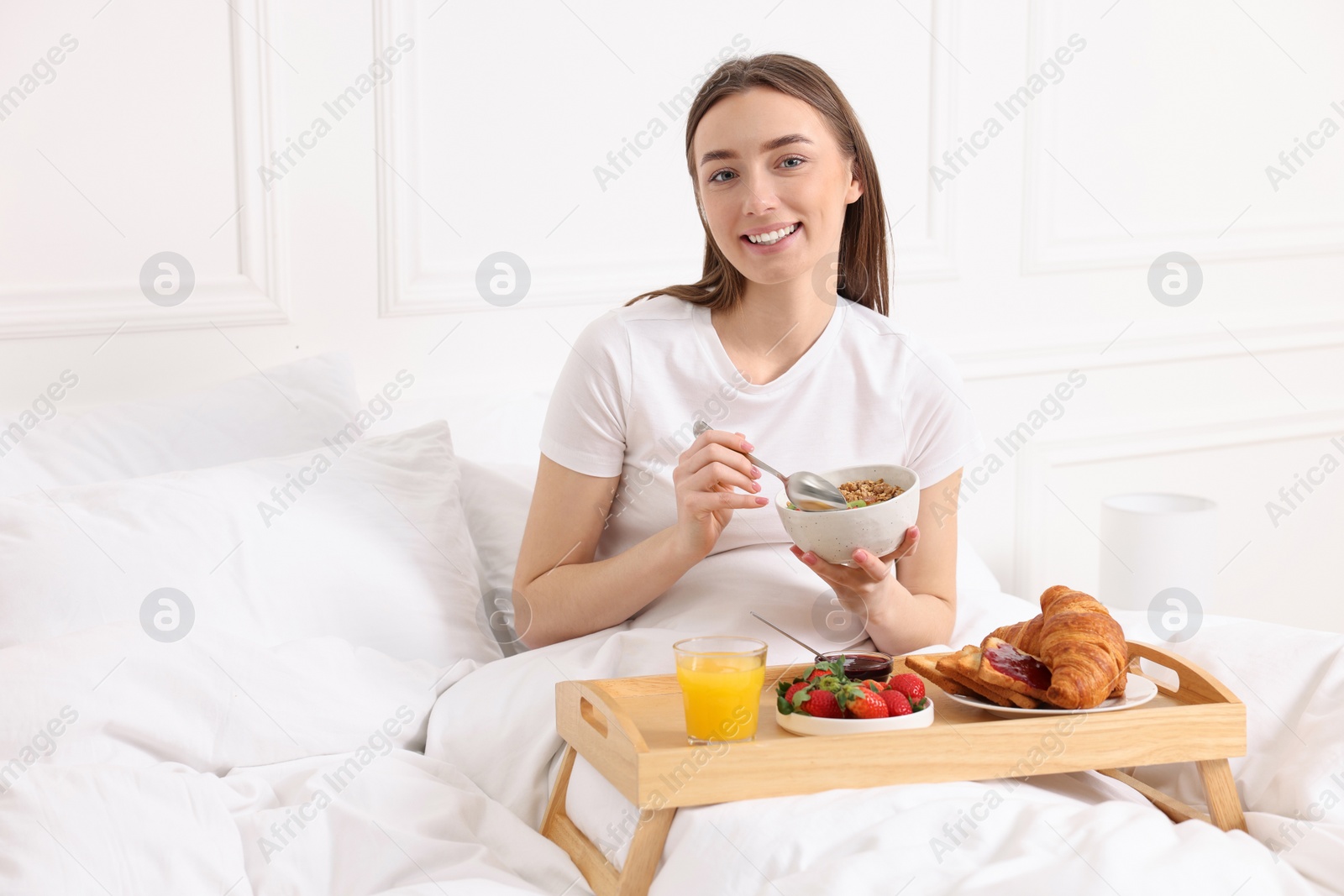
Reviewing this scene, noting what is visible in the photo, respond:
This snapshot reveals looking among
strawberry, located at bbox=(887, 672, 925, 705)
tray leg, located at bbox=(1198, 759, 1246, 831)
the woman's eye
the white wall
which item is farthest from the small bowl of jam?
the white wall

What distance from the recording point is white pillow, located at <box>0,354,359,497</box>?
1.67 meters

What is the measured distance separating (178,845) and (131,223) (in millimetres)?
1172

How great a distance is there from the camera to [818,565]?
1339mm

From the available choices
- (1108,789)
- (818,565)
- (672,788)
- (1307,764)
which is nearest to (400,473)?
(818,565)

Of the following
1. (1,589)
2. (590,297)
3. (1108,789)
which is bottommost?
(1108,789)

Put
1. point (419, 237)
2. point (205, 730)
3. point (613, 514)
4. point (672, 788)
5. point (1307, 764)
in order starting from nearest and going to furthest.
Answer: point (672, 788)
point (1307, 764)
point (205, 730)
point (613, 514)
point (419, 237)

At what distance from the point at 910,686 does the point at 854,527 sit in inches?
7.0

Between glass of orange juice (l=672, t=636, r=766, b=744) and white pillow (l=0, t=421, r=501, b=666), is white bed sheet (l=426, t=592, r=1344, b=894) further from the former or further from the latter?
white pillow (l=0, t=421, r=501, b=666)

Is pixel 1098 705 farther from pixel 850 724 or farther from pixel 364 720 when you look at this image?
pixel 364 720

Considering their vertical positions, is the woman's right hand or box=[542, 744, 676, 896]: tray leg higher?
the woman's right hand

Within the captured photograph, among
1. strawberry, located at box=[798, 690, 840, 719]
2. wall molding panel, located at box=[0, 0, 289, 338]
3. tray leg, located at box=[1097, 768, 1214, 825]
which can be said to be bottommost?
tray leg, located at box=[1097, 768, 1214, 825]

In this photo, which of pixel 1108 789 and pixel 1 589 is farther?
pixel 1 589

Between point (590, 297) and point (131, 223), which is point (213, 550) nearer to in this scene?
point (131, 223)

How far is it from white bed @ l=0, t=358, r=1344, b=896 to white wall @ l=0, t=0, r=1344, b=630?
284 millimetres
